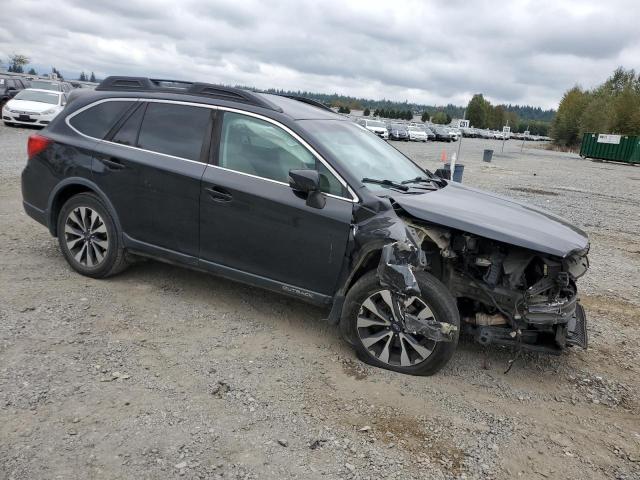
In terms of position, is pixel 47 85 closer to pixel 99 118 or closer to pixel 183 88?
pixel 99 118

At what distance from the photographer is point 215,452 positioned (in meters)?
2.84

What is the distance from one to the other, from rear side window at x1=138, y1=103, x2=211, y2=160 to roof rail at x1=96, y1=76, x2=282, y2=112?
0.62ft

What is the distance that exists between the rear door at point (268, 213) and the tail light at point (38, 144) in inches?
74.7

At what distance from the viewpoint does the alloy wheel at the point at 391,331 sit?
3.64 m

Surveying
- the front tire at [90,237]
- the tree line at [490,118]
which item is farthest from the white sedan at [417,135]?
the tree line at [490,118]

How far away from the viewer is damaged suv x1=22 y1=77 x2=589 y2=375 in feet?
12.0

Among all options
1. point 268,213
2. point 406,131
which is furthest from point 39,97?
point 406,131

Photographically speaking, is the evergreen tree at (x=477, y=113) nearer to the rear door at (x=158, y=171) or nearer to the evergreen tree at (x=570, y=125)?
the evergreen tree at (x=570, y=125)

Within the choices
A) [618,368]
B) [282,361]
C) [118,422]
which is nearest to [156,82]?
[282,361]

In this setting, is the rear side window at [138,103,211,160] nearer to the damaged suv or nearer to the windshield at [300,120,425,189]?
the damaged suv

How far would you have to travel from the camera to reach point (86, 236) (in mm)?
4934

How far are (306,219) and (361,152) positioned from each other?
3.21 ft

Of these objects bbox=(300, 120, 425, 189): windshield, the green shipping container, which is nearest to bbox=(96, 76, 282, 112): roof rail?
bbox=(300, 120, 425, 189): windshield

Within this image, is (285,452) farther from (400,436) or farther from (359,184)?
(359,184)
